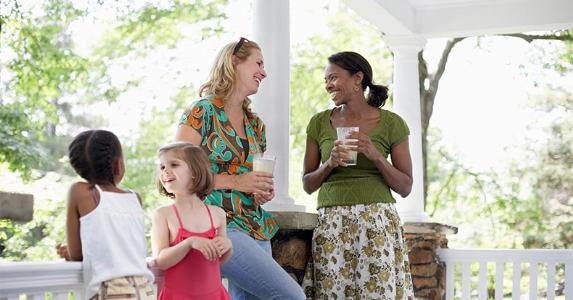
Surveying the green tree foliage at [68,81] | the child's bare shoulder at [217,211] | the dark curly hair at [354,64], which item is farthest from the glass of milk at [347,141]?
the green tree foliage at [68,81]

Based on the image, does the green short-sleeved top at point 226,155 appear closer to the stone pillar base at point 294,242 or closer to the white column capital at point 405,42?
the stone pillar base at point 294,242

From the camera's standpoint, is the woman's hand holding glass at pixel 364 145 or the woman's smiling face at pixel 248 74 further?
the woman's hand holding glass at pixel 364 145

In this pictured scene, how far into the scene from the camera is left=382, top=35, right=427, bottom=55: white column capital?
6.50m

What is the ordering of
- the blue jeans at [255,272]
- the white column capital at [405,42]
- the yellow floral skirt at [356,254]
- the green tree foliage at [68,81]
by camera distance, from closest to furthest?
the blue jeans at [255,272] → the yellow floral skirt at [356,254] → the white column capital at [405,42] → the green tree foliage at [68,81]

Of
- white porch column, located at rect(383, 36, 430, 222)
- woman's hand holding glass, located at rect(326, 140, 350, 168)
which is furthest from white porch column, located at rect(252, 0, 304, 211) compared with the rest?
white porch column, located at rect(383, 36, 430, 222)

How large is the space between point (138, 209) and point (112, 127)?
11700 millimetres

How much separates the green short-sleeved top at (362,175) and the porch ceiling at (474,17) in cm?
234

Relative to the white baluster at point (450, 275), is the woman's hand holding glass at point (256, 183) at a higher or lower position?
higher

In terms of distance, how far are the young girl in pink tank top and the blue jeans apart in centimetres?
17

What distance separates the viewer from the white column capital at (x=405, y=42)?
6500 mm

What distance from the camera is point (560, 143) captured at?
12.9m

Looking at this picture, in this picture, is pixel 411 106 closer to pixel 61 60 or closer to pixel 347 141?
pixel 347 141

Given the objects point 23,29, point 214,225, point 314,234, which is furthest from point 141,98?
point 214,225

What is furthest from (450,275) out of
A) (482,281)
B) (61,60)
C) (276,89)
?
(61,60)
